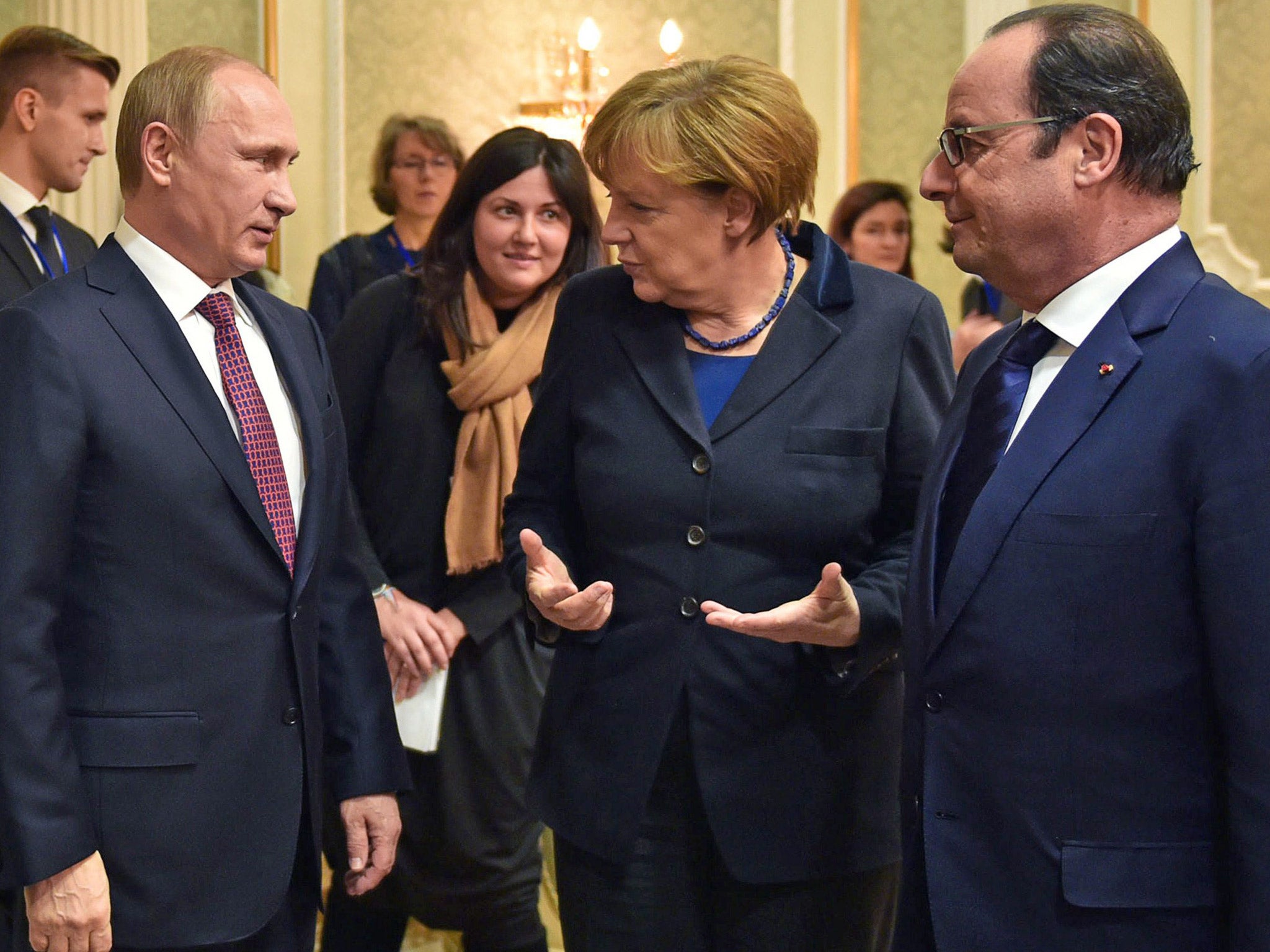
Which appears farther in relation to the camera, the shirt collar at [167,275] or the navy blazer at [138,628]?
the shirt collar at [167,275]

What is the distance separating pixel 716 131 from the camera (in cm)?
181

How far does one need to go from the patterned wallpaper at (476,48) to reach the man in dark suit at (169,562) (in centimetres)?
439

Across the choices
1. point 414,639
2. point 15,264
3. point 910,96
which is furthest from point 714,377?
point 910,96

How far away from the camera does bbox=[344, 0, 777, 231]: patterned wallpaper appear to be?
6.12 metres

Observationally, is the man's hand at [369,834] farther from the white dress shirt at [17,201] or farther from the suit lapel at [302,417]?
the white dress shirt at [17,201]

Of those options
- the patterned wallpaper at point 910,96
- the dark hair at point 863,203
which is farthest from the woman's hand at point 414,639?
the patterned wallpaper at point 910,96

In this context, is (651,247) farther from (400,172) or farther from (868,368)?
(400,172)

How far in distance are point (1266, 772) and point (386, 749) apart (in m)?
1.15

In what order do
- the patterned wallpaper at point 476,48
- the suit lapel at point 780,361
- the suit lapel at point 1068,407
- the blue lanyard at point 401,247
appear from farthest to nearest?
the patterned wallpaper at point 476,48
the blue lanyard at point 401,247
the suit lapel at point 780,361
the suit lapel at point 1068,407

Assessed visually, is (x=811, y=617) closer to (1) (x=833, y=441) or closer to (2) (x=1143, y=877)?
(1) (x=833, y=441)

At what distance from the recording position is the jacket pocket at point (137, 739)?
63.7 inches

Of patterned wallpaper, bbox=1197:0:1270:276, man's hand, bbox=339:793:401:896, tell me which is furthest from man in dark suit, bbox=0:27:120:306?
patterned wallpaper, bbox=1197:0:1270:276

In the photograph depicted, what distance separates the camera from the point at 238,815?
1.71 m

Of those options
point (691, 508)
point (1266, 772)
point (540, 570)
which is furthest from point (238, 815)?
point (1266, 772)
